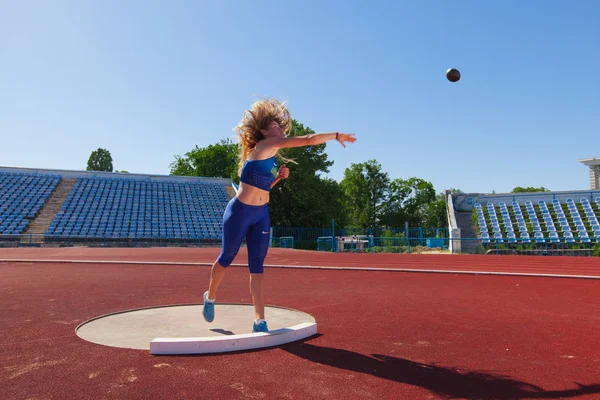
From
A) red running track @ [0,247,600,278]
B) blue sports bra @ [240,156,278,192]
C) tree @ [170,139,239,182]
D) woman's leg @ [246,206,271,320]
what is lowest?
red running track @ [0,247,600,278]

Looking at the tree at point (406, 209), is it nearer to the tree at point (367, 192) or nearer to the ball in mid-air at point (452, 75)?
the tree at point (367, 192)

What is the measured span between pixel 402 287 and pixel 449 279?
7.08 ft

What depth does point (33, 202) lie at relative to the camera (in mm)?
34344

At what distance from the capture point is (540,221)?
98.0ft

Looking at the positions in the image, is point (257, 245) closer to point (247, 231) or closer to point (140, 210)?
point (247, 231)

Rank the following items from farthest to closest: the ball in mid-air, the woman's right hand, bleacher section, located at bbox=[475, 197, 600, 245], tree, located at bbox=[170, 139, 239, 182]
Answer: tree, located at bbox=[170, 139, 239, 182] → bleacher section, located at bbox=[475, 197, 600, 245] → the ball in mid-air → the woman's right hand

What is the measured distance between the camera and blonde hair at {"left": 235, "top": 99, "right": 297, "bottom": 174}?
4848 mm

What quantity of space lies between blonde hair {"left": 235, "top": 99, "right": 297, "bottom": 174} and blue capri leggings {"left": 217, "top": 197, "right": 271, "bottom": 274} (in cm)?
47

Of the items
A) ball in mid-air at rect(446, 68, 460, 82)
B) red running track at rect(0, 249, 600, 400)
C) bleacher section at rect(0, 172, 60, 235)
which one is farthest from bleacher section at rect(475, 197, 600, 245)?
bleacher section at rect(0, 172, 60, 235)

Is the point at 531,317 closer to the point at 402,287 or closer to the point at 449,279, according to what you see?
the point at 402,287

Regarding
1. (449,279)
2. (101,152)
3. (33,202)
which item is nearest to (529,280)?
(449,279)

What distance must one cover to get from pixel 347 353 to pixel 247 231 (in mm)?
1624

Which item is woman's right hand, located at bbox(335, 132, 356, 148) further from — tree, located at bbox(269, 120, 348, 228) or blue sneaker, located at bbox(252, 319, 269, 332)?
tree, located at bbox(269, 120, 348, 228)

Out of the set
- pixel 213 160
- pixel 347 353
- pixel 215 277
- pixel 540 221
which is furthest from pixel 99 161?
pixel 347 353
